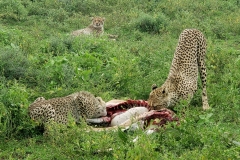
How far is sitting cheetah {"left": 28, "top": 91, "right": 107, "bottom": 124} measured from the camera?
6.77 m

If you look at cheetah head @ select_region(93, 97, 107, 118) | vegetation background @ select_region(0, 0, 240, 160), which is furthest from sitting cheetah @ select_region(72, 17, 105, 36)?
cheetah head @ select_region(93, 97, 107, 118)

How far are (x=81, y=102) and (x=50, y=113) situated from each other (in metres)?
0.56

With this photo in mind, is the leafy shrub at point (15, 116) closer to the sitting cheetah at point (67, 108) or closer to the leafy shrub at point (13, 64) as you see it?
the sitting cheetah at point (67, 108)

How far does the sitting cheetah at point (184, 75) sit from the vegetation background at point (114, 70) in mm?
389

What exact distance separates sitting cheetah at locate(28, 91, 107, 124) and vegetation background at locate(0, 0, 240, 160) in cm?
19

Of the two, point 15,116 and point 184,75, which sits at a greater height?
point 184,75

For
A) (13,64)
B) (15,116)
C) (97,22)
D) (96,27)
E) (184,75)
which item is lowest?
(96,27)

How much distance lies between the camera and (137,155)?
4887mm

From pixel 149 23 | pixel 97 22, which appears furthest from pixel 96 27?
pixel 149 23

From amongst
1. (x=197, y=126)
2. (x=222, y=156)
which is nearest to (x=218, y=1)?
(x=197, y=126)

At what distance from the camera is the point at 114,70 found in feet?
28.3

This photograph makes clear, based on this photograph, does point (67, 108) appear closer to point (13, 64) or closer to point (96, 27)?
point (13, 64)

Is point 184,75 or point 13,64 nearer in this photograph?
point 184,75

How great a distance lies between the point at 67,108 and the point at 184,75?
1.97 meters
